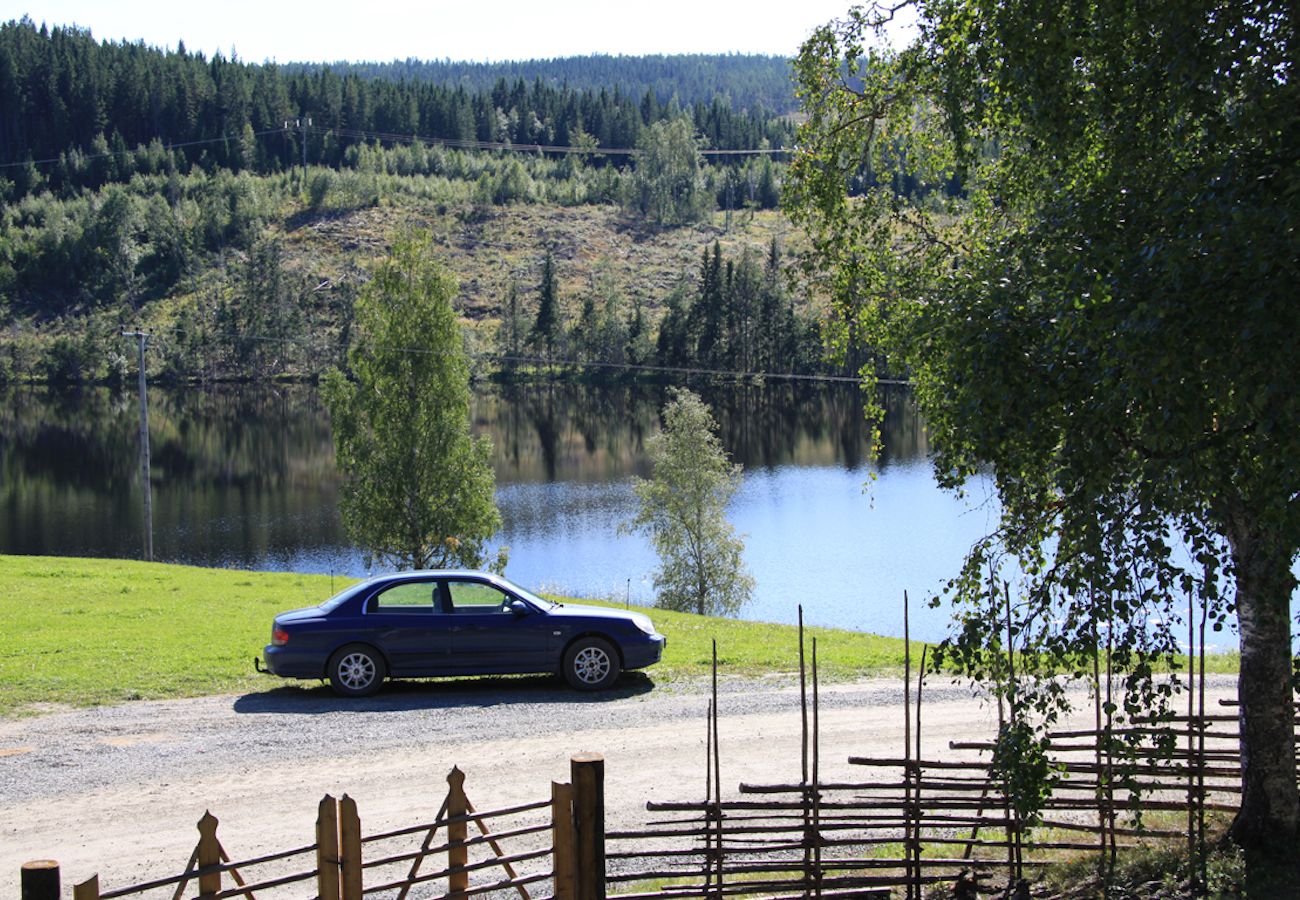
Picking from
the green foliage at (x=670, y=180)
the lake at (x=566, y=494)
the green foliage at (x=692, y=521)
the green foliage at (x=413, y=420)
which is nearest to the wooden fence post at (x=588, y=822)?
the lake at (x=566, y=494)

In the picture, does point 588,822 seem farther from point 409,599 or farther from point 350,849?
point 409,599

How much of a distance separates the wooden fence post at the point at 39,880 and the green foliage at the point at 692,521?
37.2m

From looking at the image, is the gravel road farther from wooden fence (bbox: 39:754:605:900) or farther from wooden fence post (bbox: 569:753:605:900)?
wooden fence post (bbox: 569:753:605:900)

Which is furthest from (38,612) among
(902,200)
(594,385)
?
(594,385)

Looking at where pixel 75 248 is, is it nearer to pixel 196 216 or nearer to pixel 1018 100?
pixel 196 216

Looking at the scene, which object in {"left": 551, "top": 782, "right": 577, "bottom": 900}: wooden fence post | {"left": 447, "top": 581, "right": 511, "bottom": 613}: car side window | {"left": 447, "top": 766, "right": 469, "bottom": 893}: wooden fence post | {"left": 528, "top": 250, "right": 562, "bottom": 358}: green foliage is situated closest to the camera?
{"left": 551, "top": 782, "right": 577, "bottom": 900}: wooden fence post

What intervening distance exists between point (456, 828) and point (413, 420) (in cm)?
2677

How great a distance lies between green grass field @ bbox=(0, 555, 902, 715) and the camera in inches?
663

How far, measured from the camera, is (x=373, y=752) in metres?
13.5

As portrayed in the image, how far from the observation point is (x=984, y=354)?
25.1 feet

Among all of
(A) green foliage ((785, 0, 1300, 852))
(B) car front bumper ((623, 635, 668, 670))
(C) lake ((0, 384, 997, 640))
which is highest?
(A) green foliage ((785, 0, 1300, 852))

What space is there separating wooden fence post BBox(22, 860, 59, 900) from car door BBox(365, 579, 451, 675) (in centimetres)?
975

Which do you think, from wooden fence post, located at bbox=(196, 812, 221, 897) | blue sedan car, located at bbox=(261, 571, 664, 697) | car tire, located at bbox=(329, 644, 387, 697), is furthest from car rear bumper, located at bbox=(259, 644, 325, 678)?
wooden fence post, located at bbox=(196, 812, 221, 897)

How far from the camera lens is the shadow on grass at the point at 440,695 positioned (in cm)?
1566
